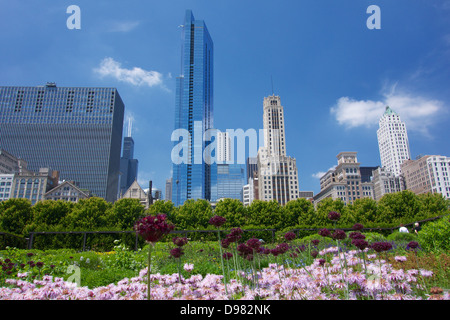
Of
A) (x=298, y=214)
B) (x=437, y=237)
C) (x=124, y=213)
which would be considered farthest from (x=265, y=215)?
(x=437, y=237)

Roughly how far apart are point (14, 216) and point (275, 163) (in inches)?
3894

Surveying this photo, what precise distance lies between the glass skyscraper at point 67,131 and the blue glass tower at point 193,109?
87.2 feet

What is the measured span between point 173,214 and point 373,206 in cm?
2183

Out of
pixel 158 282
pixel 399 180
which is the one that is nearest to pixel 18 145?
pixel 158 282

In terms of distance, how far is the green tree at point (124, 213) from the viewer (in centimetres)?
3170

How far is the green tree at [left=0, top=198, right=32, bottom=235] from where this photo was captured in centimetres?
2881

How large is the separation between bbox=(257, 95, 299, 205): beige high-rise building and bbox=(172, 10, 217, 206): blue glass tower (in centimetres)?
2547

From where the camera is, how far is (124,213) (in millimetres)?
32438

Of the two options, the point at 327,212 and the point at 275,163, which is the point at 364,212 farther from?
the point at 275,163

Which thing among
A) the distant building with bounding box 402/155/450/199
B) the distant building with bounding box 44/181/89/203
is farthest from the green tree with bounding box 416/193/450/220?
the distant building with bounding box 44/181/89/203

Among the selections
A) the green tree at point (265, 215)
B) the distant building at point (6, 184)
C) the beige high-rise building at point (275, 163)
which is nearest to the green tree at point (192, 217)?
the green tree at point (265, 215)

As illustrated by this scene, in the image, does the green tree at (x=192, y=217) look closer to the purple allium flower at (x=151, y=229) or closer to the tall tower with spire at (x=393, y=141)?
the purple allium flower at (x=151, y=229)

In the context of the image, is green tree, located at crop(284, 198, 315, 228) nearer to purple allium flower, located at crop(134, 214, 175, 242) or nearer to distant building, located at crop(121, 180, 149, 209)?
purple allium flower, located at crop(134, 214, 175, 242)
